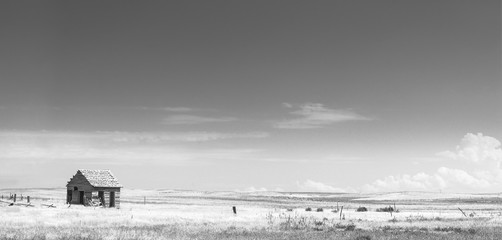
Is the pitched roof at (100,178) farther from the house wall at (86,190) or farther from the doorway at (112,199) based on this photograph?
the doorway at (112,199)

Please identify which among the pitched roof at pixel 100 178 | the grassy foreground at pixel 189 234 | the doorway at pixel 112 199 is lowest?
the grassy foreground at pixel 189 234

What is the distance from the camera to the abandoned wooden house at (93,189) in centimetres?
5797

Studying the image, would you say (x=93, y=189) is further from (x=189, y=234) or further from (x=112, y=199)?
(x=189, y=234)

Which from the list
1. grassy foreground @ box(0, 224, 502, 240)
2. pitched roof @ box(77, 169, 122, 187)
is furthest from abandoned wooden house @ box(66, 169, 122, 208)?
grassy foreground @ box(0, 224, 502, 240)

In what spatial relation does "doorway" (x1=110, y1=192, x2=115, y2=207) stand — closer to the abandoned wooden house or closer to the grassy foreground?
the abandoned wooden house

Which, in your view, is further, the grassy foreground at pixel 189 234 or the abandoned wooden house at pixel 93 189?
the abandoned wooden house at pixel 93 189

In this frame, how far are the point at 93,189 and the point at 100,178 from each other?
6.72ft

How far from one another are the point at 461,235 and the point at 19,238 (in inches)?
872

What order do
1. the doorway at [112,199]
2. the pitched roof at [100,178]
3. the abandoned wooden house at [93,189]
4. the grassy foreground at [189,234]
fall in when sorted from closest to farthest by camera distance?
the grassy foreground at [189,234] → the abandoned wooden house at [93,189] → the pitched roof at [100,178] → the doorway at [112,199]

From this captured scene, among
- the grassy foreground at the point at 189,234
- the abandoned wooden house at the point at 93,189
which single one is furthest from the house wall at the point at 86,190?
the grassy foreground at the point at 189,234

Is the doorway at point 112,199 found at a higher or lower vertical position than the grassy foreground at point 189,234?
higher

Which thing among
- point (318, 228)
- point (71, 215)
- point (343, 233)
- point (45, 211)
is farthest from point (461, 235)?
point (45, 211)

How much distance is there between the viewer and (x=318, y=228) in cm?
3559

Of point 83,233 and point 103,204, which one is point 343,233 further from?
point 103,204
